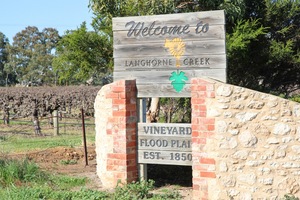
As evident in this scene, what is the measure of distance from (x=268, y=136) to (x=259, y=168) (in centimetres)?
46

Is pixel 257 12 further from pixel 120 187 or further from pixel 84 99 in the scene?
pixel 84 99

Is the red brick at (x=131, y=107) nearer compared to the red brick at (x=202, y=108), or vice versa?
the red brick at (x=202, y=108)

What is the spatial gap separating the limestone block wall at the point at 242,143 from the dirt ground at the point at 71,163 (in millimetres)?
874

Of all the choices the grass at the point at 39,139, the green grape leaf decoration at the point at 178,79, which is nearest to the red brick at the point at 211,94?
the green grape leaf decoration at the point at 178,79

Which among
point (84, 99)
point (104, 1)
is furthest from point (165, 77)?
point (84, 99)

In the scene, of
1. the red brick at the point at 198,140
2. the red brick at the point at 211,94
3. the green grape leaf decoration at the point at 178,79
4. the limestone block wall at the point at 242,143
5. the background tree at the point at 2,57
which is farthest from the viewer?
the background tree at the point at 2,57

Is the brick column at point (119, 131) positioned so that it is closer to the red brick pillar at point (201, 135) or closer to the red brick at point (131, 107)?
the red brick at point (131, 107)

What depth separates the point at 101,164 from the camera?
24.9ft

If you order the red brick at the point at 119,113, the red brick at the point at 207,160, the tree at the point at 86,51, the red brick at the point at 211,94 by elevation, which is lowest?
the red brick at the point at 207,160

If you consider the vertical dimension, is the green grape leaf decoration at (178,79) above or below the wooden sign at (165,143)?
above

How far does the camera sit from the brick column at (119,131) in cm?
717

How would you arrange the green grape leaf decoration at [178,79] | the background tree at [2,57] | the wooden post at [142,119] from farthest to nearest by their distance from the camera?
the background tree at [2,57], the wooden post at [142,119], the green grape leaf decoration at [178,79]

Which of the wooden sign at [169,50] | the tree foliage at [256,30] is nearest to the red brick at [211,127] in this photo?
the wooden sign at [169,50]

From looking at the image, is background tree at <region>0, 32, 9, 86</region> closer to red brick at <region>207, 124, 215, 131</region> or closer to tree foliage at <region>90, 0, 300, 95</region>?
tree foliage at <region>90, 0, 300, 95</region>
